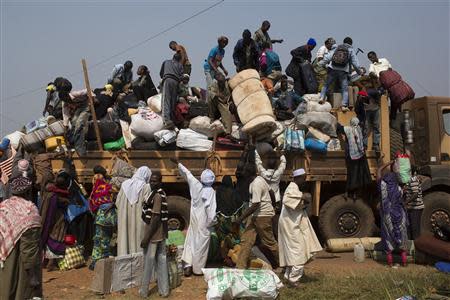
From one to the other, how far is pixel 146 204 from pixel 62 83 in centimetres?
320

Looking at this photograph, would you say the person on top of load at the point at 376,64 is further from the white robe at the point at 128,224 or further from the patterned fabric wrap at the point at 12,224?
the patterned fabric wrap at the point at 12,224

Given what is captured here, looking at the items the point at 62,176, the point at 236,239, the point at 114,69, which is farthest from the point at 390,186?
the point at 114,69

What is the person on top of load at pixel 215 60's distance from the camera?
32.6 ft

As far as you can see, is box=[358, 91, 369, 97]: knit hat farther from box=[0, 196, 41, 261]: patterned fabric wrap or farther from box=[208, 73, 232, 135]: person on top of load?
box=[0, 196, 41, 261]: patterned fabric wrap

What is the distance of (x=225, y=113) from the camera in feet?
28.9

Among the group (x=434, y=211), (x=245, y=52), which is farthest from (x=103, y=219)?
(x=434, y=211)

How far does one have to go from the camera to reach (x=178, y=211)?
8500mm

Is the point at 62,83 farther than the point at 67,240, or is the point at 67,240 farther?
the point at 62,83

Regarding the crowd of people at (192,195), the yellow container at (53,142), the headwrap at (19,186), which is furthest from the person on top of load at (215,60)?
the headwrap at (19,186)

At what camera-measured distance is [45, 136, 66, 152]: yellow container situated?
8.34 m

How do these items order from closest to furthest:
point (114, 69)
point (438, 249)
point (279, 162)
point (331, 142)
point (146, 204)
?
1. point (146, 204)
2. point (438, 249)
3. point (279, 162)
4. point (331, 142)
5. point (114, 69)

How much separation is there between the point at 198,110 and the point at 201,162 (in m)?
1.05

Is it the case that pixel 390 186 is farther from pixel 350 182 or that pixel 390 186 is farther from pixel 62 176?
pixel 62 176

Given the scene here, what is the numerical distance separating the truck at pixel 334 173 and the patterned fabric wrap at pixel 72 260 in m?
1.11
